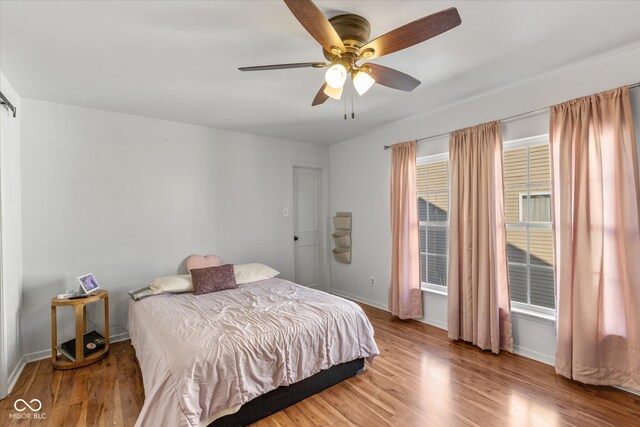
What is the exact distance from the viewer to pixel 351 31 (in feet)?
5.63

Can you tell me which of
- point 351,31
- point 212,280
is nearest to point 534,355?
point 351,31

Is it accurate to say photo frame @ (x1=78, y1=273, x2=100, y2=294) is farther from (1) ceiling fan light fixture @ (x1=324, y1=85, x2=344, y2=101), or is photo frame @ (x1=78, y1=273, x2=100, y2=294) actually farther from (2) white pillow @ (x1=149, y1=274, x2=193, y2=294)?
(1) ceiling fan light fixture @ (x1=324, y1=85, x2=344, y2=101)

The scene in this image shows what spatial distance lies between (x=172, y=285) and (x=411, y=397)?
97.2 inches

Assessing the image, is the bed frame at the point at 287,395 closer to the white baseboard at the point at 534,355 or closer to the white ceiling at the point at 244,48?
the white baseboard at the point at 534,355

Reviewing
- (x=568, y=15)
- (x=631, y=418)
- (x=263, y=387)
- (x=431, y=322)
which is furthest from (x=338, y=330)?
(x=568, y=15)

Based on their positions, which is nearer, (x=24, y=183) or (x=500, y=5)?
(x=500, y=5)

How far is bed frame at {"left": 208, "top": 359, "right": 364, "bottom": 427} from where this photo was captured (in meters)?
1.89

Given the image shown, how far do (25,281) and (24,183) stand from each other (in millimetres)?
944

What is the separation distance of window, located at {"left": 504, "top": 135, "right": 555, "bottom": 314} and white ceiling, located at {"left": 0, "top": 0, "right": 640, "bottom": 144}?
0.72 meters

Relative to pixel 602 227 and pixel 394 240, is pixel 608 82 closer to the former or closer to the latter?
pixel 602 227

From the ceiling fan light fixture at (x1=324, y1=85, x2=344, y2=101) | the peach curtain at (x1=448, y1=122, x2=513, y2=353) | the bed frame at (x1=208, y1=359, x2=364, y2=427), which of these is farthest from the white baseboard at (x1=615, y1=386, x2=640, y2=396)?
the ceiling fan light fixture at (x1=324, y1=85, x2=344, y2=101)

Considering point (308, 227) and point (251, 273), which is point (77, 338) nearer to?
point (251, 273)

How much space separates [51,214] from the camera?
2.94 meters

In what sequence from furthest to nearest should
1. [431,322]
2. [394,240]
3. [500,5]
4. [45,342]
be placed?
[394,240]
[431,322]
[45,342]
[500,5]
